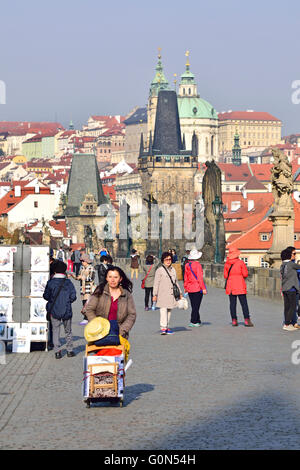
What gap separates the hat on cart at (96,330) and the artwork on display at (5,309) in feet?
14.9

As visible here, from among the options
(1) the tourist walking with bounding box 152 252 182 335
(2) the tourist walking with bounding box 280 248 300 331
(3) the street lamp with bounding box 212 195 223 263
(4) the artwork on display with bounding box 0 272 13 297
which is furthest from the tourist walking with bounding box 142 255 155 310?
(3) the street lamp with bounding box 212 195 223 263

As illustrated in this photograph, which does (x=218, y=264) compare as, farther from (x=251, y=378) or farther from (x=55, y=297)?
(x=251, y=378)

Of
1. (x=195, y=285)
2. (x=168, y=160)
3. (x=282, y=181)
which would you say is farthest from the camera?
(x=168, y=160)

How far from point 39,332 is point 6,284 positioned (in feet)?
2.44

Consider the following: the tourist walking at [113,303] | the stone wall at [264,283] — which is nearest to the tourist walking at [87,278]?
the stone wall at [264,283]

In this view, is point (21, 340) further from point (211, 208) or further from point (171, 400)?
point (211, 208)

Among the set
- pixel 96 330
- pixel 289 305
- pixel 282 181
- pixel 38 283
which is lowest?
pixel 289 305

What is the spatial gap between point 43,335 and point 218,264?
699 inches

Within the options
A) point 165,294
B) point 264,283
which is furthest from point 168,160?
point 165,294

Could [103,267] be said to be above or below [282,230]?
below

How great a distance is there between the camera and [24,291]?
46.6 ft

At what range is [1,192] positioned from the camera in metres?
174
